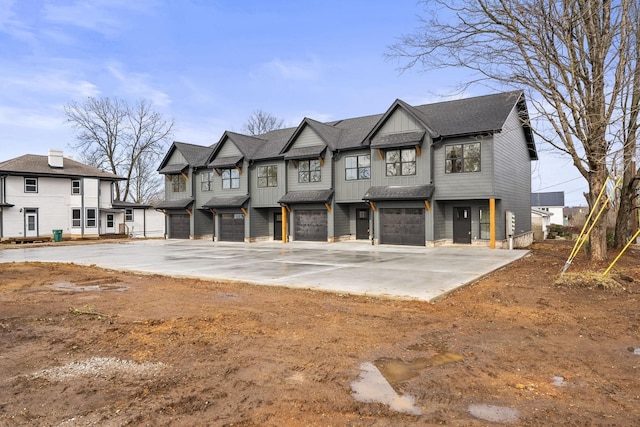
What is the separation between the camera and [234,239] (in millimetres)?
30047

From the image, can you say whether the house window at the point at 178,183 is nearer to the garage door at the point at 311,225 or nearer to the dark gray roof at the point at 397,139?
the garage door at the point at 311,225

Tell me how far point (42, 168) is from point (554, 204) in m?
74.7

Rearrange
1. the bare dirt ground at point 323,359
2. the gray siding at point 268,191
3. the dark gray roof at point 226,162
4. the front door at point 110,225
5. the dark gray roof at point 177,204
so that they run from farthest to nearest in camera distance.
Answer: the front door at point 110,225
the dark gray roof at point 177,204
the dark gray roof at point 226,162
the gray siding at point 268,191
the bare dirt ground at point 323,359

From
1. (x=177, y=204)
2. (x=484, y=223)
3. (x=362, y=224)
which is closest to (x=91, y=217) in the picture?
(x=177, y=204)

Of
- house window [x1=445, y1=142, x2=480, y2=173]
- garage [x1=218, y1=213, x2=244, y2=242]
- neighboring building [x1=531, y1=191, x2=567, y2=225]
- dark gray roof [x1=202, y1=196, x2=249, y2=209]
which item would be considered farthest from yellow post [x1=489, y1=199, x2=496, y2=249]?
neighboring building [x1=531, y1=191, x2=567, y2=225]

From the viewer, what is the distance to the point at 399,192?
73.4ft

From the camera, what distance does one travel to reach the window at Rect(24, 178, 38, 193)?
1300 inches

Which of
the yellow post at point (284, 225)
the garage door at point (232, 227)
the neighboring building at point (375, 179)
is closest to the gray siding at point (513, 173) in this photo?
the neighboring building at point (375, 179)

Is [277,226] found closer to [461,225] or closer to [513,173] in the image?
[461,225]

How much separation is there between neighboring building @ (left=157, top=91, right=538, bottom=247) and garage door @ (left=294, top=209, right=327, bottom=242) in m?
0.07

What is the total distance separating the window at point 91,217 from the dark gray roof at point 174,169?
27.2ft

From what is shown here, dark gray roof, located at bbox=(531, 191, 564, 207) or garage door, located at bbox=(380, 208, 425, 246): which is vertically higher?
dark gray roof, located at bbox=(531, 191, 564, 207)

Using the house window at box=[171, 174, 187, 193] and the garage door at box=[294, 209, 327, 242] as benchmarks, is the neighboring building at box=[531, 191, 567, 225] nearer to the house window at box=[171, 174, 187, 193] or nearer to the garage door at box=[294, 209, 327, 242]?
the garage door at box=[294, 209, 327, 242]

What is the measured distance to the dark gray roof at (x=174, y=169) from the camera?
3272 centimetres
